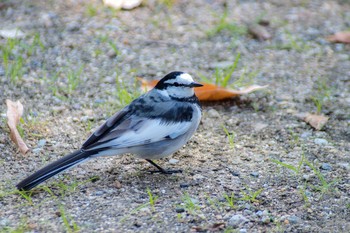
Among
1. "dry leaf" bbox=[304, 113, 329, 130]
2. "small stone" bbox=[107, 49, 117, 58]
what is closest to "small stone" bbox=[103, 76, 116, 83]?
"small stone" bbox=[107, 49, 117, 58]

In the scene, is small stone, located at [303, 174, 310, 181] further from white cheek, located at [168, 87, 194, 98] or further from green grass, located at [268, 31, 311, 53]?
green grass, located at [268, 31, 311, 53]

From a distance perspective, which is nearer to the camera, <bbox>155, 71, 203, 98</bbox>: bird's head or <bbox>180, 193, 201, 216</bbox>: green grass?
<bbox>180, 193, 201, 216</bbox>: green grass

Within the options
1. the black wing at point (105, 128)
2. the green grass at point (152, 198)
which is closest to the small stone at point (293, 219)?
the green grass at point (152, 198)

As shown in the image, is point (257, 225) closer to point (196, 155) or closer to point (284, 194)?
point (284, 194)

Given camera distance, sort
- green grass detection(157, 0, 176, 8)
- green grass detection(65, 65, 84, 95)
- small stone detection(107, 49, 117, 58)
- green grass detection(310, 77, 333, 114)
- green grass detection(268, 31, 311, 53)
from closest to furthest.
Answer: green grass detection(310, 77, 333, 114)
green grass detection(65, 65, 84, 95)
small stone detection(107, 49, 117, 58)
green grass detection(268, 31, 311, 53)
green grass detection(157, 0, 176, 8)

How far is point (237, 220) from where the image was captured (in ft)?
13.0

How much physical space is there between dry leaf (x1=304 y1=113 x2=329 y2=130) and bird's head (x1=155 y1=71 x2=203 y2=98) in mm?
1150

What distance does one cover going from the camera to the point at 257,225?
12.9 ft

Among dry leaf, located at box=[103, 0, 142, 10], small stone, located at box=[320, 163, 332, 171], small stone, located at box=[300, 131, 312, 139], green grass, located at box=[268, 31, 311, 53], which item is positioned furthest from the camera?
dry leaf, located at box=[103, 0, 142, 10]

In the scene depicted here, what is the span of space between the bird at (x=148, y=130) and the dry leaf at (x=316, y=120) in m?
1.09

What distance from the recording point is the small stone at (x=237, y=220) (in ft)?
12.9

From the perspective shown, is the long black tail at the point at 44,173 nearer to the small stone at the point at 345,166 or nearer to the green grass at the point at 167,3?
the small stone at the point at 345,166

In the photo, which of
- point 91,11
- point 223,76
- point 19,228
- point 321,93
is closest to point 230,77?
point 223,76

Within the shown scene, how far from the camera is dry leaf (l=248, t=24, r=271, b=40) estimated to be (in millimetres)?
6855
